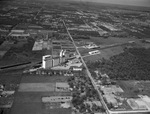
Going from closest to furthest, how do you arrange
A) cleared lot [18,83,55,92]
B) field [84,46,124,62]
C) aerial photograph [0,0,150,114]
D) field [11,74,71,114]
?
field [11,74,71,114] → aerial photograph [0,0,150,114] → cleared lot [18,83,55,92] → field [84,46,124,62]

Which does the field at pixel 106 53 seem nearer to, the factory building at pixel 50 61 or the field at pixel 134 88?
the factory building at pixel 50 61

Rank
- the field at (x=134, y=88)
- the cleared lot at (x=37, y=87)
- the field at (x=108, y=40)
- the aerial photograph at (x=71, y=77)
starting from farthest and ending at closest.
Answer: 1. the field at (x=108, y=40)
2. the field at (x=134, y=88)
3. the cleared lot at (x=37, y=87)
4. the aerial photograph at (x=71, y=77)

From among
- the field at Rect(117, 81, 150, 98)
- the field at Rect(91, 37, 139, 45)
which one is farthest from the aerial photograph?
the field at Rect(91, 37, 139, 45)

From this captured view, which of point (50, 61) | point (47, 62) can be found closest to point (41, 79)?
point (47, 62)

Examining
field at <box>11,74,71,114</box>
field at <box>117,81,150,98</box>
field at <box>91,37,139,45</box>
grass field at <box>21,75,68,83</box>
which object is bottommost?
field at <box>117,81,150,98</box>

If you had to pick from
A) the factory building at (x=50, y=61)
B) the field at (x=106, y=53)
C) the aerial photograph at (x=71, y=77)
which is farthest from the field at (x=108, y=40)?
the factory building at (x=50, y=61)

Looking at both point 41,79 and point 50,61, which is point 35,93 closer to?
point 41,79

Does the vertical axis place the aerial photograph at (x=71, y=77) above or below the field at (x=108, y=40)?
below

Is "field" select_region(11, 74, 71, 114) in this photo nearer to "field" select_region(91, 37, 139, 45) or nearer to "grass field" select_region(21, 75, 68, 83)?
"grass field" select_region(21, 75, 68, 83)

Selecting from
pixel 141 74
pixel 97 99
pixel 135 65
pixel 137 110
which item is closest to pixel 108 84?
pixel 97 99

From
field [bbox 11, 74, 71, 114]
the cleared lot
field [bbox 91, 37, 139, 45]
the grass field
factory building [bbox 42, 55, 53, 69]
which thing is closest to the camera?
field [bbox 11, 74, 71, 114]

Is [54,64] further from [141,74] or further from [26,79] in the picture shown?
[141,74]
